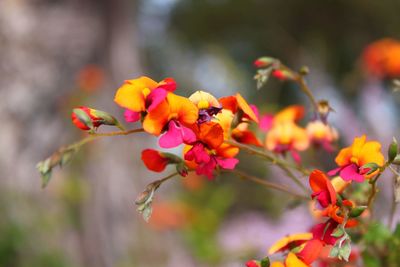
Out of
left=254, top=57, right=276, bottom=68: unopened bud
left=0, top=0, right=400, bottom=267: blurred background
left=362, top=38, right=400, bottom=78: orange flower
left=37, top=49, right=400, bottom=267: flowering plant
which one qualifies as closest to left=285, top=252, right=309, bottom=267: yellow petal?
left=37, top=49, right=400, bottom=267: flowering plant

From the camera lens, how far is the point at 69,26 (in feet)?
10.1

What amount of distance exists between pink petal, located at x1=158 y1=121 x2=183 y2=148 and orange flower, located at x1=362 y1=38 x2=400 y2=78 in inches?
76.4

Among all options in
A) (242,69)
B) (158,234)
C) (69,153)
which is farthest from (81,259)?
(242,69)

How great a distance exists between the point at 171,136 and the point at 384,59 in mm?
2105

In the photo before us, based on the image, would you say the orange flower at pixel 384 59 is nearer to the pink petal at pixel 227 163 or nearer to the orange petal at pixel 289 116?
the orange petal at pixel 289 116

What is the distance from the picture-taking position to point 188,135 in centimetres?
59

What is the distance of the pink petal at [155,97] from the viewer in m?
0.57

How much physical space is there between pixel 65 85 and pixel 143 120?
245 centimetres

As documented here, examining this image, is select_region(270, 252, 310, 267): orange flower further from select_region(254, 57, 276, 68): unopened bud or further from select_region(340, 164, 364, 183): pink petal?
select_region(254, 57, 276, 68): unopened bud

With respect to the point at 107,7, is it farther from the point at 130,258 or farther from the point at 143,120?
the point at 143,120

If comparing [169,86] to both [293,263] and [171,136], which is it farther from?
[293,263]

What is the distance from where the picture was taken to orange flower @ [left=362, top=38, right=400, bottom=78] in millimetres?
2381

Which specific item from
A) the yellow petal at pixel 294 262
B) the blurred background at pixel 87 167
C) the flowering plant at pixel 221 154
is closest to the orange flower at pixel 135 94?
the flowering plant at pixel 221 154

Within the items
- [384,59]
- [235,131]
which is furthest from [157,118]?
[384,59]
